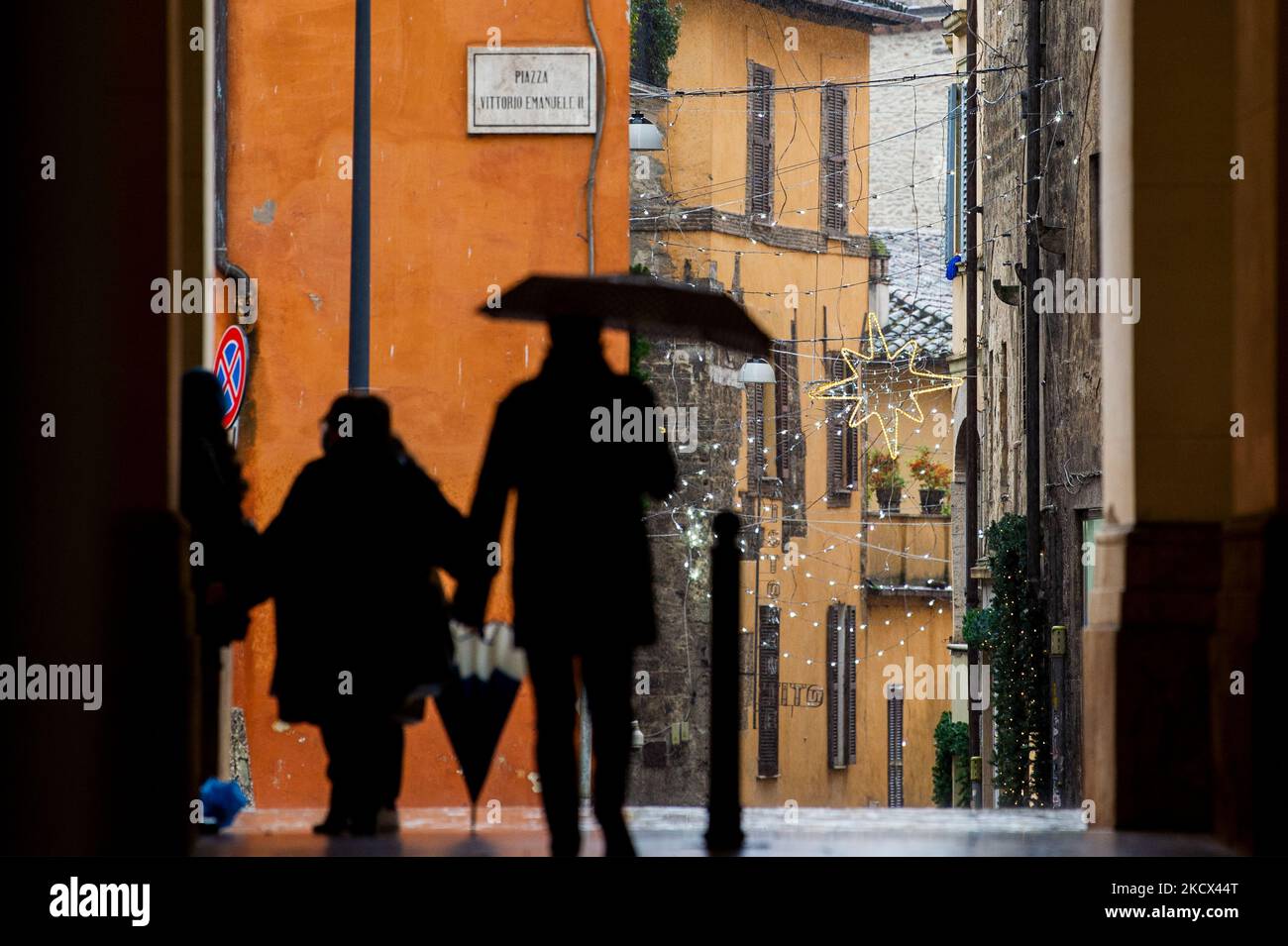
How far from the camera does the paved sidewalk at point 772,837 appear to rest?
5668 mm

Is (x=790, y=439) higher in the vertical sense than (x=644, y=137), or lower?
lower

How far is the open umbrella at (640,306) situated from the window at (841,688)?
20353mm

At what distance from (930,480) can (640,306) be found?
81.6ft

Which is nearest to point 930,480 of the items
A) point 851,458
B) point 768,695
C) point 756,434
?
point 851,458

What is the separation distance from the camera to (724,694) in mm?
5969

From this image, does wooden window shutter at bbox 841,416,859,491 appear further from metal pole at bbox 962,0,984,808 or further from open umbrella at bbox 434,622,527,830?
open umbrella at bbox 434,622,527,830

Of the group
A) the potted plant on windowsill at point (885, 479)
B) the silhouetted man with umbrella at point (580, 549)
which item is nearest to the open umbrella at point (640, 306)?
the silhouetted man with umbrella at point (580, 549)

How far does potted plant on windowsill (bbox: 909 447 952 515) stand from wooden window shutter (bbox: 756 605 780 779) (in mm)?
5952

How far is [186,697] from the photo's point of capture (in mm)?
5676

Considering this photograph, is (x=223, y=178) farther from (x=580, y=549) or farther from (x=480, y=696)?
(x=580, y=549)

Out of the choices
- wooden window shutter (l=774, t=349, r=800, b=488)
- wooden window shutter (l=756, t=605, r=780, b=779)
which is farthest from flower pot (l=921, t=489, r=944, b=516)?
wooden window shutter (l=756, t=605, r=780, b=779)

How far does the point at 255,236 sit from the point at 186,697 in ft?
24.0

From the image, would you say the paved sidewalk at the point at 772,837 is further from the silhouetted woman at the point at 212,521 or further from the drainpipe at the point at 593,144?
the drainpipe at the point at 593,144

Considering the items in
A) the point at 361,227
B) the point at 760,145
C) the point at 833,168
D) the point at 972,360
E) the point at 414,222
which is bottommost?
the point at 361,227
